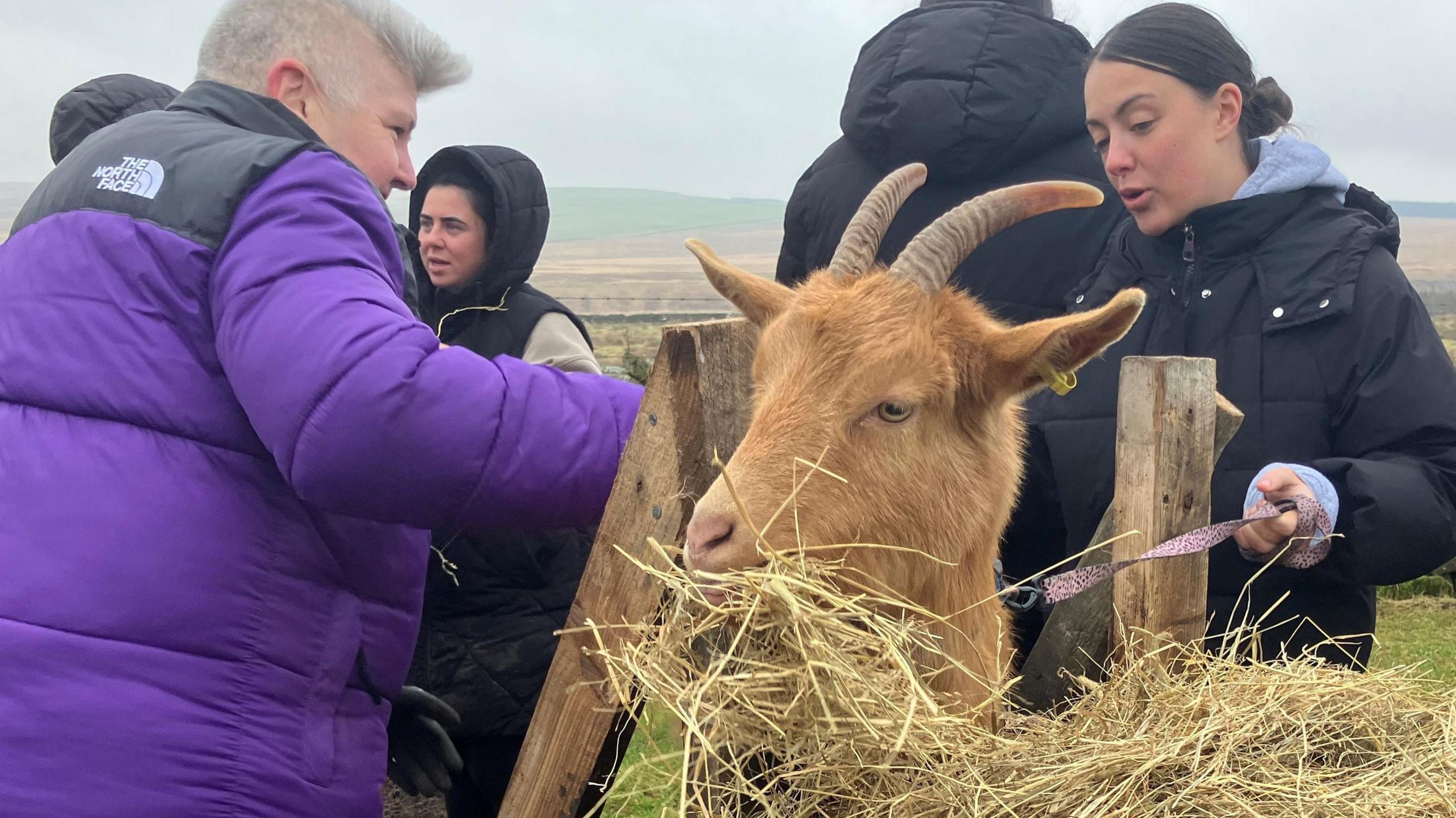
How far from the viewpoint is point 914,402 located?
9.35ft

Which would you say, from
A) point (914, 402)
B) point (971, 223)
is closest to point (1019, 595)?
point (914, 402)

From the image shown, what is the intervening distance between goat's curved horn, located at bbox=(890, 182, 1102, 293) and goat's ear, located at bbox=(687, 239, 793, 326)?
381 millimetres

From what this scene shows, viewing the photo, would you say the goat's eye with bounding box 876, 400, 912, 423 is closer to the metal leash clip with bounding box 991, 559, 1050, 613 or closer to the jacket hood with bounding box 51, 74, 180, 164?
the metal leash clip with bounding box 991, 559, 1050, 613

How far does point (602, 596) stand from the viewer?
2.49 metres

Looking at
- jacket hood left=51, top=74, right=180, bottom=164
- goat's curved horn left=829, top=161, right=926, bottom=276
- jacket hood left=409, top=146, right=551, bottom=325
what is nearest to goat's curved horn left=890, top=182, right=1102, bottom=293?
goat's curved horn left=829, top=161, right=926, bottom=276

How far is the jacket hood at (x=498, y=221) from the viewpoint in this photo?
4820 mm

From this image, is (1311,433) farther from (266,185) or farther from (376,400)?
(266,185)

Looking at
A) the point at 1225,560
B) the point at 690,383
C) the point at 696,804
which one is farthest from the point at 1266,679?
the point at 690,383

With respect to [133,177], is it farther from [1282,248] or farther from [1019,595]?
[1282,248]

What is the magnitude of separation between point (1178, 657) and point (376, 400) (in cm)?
199

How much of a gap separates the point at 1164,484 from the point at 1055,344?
1.47 feet

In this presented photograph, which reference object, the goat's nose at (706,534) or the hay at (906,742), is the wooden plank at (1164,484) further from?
the goat's nose at (706,534)

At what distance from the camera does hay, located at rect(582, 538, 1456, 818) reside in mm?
1979

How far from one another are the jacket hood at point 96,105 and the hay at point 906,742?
13.0 ft
